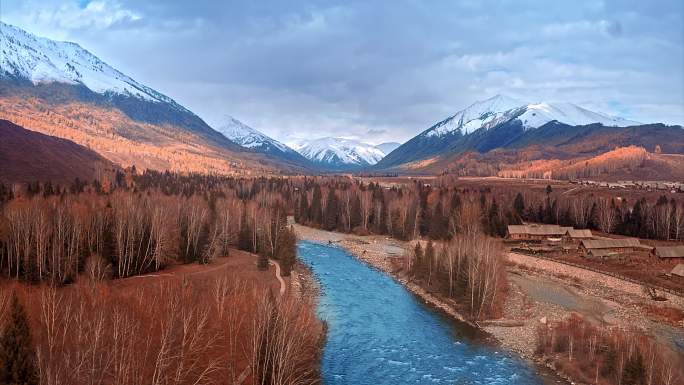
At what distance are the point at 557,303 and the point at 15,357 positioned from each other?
4635cm

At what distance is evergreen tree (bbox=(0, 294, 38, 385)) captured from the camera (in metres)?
20.6

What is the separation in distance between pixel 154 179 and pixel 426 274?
118m

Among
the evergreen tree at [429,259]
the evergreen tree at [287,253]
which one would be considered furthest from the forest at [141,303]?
the evergreen tree at [429,259]

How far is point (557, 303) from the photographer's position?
52.6 m

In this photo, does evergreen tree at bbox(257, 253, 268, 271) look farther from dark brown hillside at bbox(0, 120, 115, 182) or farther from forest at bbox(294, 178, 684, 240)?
dark brown hillside at bbox(0, 120, 115, 182)

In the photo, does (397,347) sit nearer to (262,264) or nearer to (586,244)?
(262,264)

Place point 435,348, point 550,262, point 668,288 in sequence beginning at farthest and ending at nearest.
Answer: point 550,262 < point 668,288 < point 435,348

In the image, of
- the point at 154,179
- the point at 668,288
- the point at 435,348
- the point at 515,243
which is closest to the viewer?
the point at 435,348

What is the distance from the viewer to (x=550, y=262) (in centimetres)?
7312

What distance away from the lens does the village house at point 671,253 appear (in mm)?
69375

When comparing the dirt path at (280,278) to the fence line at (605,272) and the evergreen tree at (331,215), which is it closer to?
the fence line at (605,272)

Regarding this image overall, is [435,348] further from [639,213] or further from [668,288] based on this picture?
[639,213]

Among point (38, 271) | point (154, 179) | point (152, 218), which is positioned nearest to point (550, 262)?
point (152, 218)

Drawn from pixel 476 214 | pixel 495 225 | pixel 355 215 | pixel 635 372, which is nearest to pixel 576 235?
pixel 495 225
